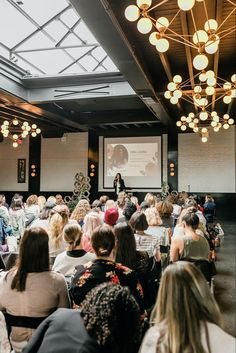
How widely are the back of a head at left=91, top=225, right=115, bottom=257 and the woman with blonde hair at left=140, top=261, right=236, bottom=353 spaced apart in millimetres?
896

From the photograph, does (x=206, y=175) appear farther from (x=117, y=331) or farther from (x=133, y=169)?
(x=117, y=331)


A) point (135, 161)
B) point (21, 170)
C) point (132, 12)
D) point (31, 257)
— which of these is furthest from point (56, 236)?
point (21, 170)

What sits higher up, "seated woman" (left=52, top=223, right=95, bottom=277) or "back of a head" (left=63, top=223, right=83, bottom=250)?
"back of a head" (left=63, top=223, right=83, bottom=250)

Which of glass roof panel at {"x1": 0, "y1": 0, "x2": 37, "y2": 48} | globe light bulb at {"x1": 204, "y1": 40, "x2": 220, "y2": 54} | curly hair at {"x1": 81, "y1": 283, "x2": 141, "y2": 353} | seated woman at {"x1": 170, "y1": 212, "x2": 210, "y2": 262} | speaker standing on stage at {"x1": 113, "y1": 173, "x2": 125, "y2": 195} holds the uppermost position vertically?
glass roof panel at {"x1": 0, "y1": 0, "x2": 37, "y2": 48}

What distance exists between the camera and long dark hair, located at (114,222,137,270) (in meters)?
2.58

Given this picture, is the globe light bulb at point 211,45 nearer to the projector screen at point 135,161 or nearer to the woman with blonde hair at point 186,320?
the woman with blonde hair at point 186,320

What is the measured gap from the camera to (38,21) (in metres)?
7.35

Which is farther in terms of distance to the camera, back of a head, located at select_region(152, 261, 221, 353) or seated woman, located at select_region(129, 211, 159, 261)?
seated woman, located at select_region(129, 211, 159, 261)

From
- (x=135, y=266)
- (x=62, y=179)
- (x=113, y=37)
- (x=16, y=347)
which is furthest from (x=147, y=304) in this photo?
(x=62, y=179)

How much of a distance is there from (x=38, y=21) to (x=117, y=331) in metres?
7.58

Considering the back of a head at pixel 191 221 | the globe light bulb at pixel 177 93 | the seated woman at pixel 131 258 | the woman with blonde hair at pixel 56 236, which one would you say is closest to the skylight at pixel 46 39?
the globe light bulb at pixel 177 93

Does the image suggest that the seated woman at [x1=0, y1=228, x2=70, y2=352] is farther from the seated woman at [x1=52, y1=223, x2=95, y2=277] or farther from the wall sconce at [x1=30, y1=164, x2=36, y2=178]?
the wall sconce at [x1=30, y1=164, x2=36, y2=178]

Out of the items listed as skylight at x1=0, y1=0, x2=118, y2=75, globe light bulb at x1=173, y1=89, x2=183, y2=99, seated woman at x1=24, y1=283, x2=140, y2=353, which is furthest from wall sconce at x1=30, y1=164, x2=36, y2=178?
seated woman at x1=24, y1=283, x2=140, y2=353

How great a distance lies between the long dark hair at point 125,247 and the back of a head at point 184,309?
1.26 metres
